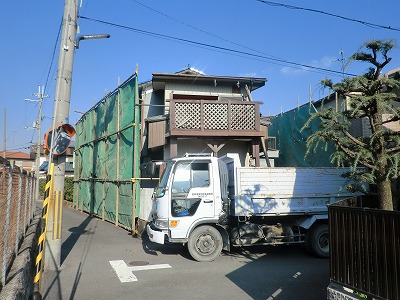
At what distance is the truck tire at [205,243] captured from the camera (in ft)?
26.2

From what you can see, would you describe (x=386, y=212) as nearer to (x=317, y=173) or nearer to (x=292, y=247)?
(x=317, y=173)

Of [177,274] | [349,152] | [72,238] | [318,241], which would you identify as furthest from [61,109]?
[318,241]

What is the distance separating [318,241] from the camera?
858 cm

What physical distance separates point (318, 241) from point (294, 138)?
31.1 ft

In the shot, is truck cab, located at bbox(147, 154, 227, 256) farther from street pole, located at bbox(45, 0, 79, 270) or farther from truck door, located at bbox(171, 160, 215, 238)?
street pole, located at bbox(45, 0, 79, 270)

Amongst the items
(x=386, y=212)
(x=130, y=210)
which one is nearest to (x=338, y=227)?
(x=386, y=212)

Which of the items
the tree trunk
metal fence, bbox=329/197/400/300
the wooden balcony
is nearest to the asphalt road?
metal fence, bbox=329/197/400/300

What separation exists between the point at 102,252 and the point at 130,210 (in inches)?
129

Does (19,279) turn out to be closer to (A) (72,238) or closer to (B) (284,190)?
(B) (284,190)

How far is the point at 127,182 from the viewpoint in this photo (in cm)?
1278

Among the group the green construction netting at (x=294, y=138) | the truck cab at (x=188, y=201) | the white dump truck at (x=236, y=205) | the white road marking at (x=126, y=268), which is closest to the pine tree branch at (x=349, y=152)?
the white dump truck at (x=236, y=205)

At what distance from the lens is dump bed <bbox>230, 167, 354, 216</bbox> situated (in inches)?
324

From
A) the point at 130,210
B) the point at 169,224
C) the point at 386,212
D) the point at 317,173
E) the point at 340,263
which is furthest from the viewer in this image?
the point at 130,210

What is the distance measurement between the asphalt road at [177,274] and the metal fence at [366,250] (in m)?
1.53
